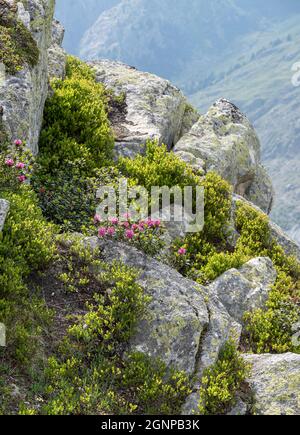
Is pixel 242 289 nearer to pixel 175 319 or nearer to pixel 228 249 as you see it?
pixel 228 249

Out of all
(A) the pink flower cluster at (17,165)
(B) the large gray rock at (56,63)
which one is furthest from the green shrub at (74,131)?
(A) the pink flower cluster at (17,165)

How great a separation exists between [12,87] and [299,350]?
11153 millimetres

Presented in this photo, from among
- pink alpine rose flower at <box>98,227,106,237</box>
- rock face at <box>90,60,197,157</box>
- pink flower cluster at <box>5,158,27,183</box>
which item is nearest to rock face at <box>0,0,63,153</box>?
pink flower cluster at <box>5,158,27,183</box>

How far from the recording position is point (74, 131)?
62.0ft

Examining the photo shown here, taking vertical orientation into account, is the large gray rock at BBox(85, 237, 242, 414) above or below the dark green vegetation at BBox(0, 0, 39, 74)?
below

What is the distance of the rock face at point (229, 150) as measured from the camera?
74.1ft

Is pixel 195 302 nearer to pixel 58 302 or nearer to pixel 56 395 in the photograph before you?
pixel 58 302

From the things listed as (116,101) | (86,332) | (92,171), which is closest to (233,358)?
(86,332)

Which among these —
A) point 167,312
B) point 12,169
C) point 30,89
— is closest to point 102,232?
point 167,312

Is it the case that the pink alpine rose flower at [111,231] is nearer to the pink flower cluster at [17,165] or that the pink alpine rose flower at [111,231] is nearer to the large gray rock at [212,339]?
the pink flower cluster at [17,165]

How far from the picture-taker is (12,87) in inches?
626

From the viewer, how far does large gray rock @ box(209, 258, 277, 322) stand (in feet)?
47.9

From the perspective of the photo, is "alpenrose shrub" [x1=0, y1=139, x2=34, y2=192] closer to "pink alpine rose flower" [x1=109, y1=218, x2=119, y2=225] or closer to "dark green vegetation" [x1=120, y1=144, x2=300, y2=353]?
"pink alpine rose flower" [x1=109, y1=218, x2=119, y2=225]

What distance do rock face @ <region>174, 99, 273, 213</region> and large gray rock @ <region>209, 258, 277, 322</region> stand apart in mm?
6029
